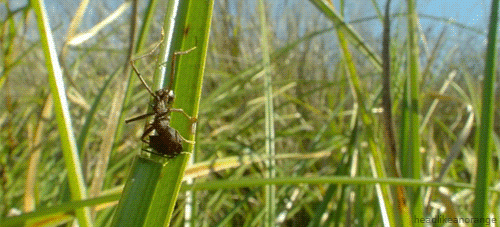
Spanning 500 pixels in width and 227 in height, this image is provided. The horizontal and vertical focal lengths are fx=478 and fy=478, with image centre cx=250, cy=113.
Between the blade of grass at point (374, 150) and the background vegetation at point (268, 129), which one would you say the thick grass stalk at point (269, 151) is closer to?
the background vegetation at point (268, 129)

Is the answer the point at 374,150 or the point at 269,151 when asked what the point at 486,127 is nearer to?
the point at 374,150

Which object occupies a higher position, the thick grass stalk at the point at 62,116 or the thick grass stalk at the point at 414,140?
the thick grass stalk at the point at 62,116

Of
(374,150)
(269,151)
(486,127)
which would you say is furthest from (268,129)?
(486,127)

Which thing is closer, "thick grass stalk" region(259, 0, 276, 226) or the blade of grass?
the blade of grass

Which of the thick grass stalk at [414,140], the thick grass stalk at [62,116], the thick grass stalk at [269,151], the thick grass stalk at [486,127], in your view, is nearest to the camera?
the thick grass stalk at [62,116]

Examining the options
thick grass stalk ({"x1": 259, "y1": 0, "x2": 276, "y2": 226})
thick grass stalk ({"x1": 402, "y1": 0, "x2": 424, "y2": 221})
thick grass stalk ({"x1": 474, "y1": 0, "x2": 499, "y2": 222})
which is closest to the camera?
thick grass stalk ({"x1": 474, "y1": 0, "x2": 499, "y2": 222})

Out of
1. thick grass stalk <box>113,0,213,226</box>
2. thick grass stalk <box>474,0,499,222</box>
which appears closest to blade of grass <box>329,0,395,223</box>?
thick grass stalk <box>474,0,499,222</box>

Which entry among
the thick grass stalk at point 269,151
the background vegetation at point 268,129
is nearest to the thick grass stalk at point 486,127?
the background vegetation at point 268,129

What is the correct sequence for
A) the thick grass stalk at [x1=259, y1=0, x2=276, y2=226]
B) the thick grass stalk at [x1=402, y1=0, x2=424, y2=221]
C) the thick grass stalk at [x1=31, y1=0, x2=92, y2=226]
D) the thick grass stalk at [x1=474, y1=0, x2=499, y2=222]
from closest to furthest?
the thick grass stalk at [x1=31, y1=0, x2=92, y2=226] < the thick grass stalk at [x1=474, y1=0, x2=499, y2=222] < the thick grass stalk at [x1=402, y1=0, x2=424, y2=221] < the thick grass stalk at [x1=259, y1=0, x2=276, y2=226]

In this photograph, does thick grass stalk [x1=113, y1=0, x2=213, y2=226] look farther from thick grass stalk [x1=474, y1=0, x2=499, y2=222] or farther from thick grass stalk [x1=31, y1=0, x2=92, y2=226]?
thick grass stalk [x1=474, y1=0, x2=499, y2=222]
